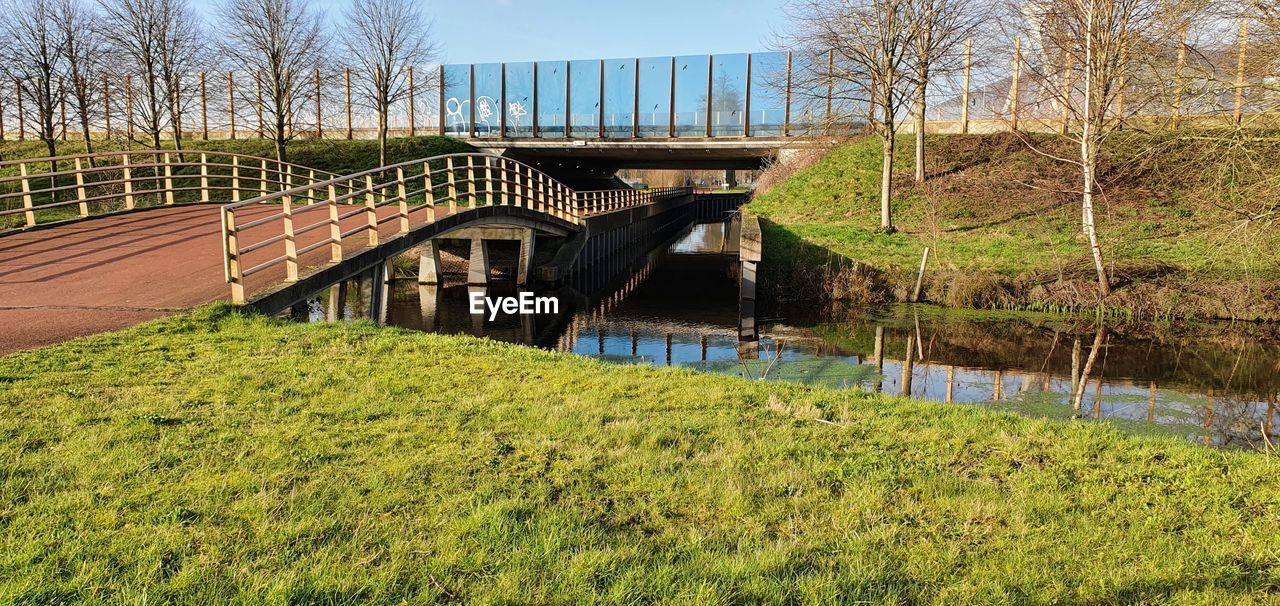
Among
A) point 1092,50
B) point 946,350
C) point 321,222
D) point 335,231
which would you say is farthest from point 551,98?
point 321,222

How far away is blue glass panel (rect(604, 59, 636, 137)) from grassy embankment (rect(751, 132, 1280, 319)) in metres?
13.1

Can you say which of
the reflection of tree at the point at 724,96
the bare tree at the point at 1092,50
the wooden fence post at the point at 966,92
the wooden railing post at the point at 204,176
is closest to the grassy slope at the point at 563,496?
the wooden railing post at the point at 204,176

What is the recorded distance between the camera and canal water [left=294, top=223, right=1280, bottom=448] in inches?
413

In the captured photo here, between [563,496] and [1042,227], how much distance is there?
22700 mm

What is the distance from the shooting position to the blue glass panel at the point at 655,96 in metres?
42.9

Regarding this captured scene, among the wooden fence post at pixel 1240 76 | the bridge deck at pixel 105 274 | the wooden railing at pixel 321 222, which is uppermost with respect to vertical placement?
the wooden fence post at pixel 1240 76

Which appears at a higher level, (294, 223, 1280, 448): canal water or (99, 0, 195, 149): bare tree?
(99, 0, 195, 149): bare tree

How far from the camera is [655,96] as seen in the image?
43.5 metres

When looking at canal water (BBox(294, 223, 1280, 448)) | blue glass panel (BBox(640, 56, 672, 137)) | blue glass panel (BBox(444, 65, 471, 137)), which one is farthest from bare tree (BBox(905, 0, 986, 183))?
blue glass panel (BBox(444, 65, 471, 137))

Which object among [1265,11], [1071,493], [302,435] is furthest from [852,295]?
[302,435]

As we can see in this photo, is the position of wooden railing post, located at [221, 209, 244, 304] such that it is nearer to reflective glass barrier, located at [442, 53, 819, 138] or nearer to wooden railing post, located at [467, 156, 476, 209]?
wooden railing post, located at [467, 156, 476, 209]

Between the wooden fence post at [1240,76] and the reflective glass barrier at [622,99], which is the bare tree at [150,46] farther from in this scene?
the wooden fence post at [1240,76]

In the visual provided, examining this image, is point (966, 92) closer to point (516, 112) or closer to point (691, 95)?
point (691, 95)

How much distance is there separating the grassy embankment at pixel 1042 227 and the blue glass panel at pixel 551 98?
1604cm
